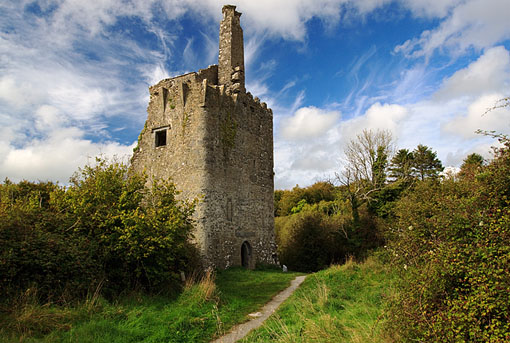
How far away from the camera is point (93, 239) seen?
9.34 m

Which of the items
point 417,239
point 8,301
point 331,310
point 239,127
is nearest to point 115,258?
point 8,301

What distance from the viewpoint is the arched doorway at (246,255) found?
1779cm

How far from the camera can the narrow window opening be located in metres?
17.8

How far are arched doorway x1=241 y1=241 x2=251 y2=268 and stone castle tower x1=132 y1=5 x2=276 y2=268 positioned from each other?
5 cm

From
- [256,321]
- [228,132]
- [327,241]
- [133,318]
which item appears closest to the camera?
[133,318]

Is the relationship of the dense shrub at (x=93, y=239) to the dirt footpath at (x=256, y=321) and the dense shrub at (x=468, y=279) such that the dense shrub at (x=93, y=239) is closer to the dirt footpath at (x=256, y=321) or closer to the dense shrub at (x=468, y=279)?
the dirt footpath at (x=256, y=321)

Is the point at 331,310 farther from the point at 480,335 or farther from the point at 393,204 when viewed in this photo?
→ the point at 393,204

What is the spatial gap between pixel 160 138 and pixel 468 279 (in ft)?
52.3

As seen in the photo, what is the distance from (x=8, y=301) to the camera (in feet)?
22.4

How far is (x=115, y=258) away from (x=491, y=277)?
8752 millimetres

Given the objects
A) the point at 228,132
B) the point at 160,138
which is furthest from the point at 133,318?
the point at 160,138

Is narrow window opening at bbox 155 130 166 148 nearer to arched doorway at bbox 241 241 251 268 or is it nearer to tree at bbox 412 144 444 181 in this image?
arched doorway at bbox 241 241 251 268

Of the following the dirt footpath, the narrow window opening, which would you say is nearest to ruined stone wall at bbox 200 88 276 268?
the narrow window opening

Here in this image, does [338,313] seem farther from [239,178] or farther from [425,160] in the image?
[425,160]
